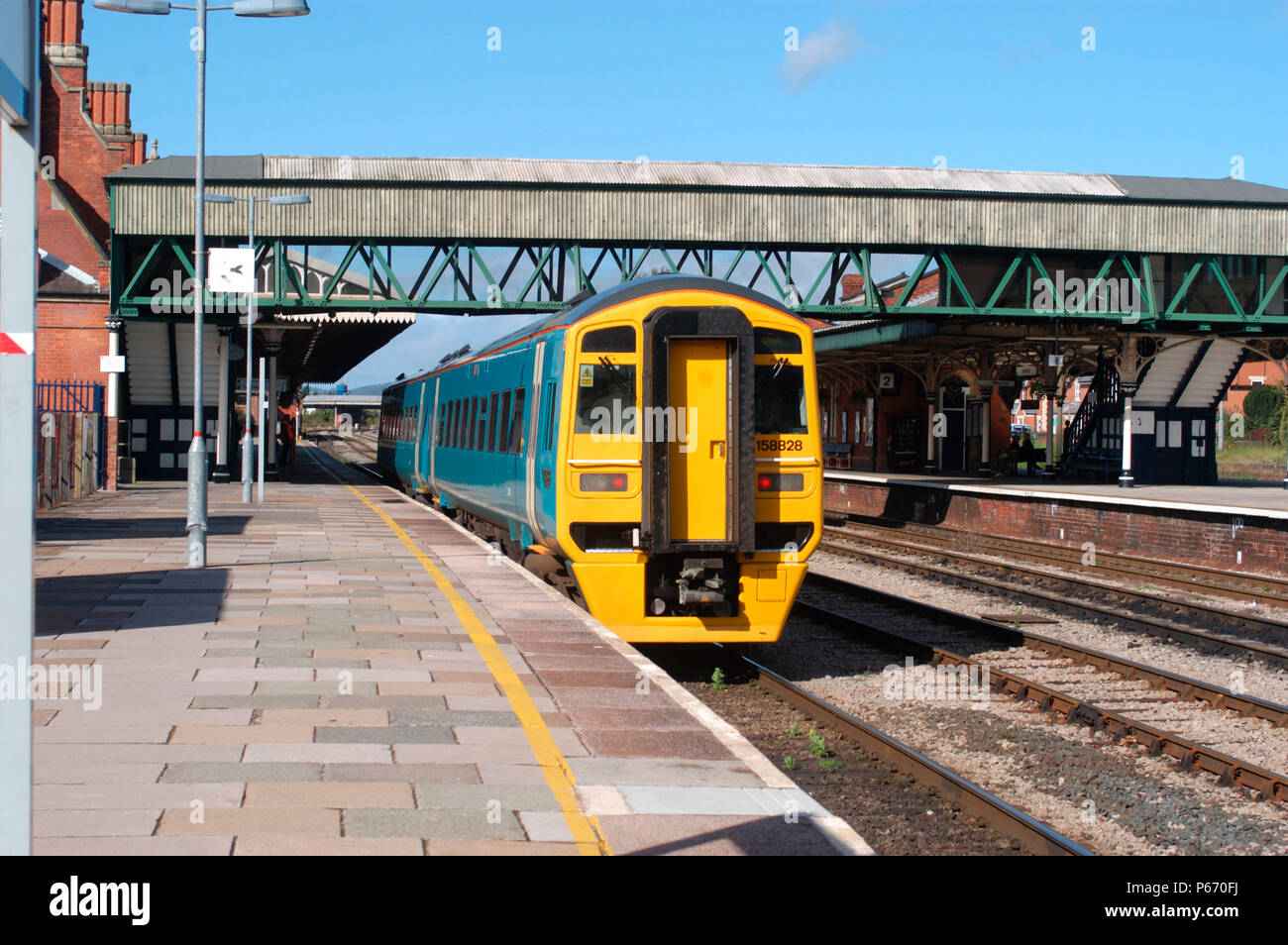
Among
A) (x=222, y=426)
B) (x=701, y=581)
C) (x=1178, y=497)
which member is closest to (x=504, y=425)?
(x=701, y=581)

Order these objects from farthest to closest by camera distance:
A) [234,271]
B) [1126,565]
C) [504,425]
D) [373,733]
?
[234,271] → [1126,565] → [504,425] → [373,733]

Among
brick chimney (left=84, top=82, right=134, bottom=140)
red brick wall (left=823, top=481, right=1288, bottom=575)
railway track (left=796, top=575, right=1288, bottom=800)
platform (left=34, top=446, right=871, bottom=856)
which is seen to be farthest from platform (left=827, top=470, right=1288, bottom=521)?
brick chimney (left=84, top=82, right=134, bottom=140)

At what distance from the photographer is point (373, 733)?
656 cm

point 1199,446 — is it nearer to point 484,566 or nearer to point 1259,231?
point 1259,231

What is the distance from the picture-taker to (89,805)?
5141mm

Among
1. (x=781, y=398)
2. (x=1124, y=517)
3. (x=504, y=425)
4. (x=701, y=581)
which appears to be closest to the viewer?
(x=701, y=581)

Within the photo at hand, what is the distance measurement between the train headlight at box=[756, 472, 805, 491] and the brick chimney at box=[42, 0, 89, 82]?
37789mm

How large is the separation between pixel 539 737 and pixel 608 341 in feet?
16.3

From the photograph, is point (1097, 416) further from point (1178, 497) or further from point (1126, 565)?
point (1126, 565)

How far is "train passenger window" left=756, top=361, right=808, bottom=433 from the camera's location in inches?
435

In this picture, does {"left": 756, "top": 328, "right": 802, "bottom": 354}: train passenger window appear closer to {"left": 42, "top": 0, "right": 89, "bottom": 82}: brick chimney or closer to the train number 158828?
the train number 158828

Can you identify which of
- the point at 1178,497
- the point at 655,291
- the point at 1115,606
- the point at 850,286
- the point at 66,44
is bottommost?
the point at 1115,606

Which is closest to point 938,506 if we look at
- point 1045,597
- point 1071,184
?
point 1071,184
